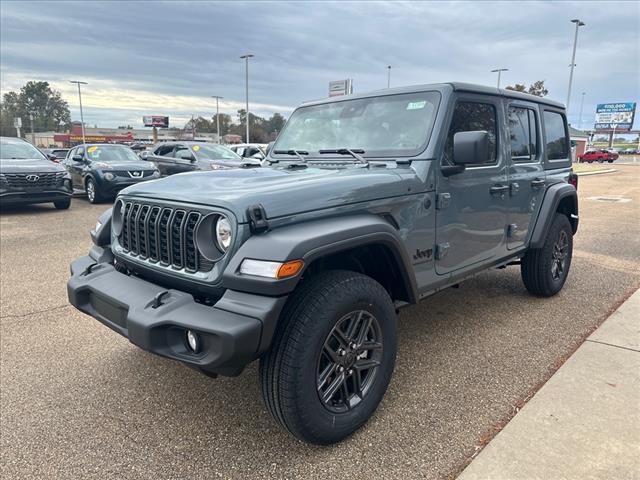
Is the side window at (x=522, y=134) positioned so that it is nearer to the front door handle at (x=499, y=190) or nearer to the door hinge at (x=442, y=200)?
the front door handle at (x=499, y=190)

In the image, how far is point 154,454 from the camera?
2.44 metres

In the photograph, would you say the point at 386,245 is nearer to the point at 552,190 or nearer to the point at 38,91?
the point at 552,190

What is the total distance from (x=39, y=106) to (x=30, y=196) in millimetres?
120544

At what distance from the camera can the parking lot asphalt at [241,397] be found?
2.38m

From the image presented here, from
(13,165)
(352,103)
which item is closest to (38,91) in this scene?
(13,165)

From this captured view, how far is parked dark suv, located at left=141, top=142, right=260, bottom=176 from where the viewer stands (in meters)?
13.2

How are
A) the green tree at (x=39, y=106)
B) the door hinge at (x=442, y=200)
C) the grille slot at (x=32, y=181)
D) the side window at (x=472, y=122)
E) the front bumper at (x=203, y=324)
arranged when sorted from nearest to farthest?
the front bumper at (x=203, y=324) < the door hinge at (x=442, y=200) < the side window at (x=472, y=122) < the grille slot at (x=32, y=181) < the green tree at (x=39, y=106)

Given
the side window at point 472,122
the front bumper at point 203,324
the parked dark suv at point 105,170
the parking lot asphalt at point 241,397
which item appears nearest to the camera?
the front bumper at point 203,324

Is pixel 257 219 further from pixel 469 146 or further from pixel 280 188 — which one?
pixel 469 146

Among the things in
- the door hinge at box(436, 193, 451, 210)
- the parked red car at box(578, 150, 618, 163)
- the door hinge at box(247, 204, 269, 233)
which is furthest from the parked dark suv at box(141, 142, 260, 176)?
the parked red car at box(578, 150, 618, 163)

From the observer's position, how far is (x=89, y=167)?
39.2ft

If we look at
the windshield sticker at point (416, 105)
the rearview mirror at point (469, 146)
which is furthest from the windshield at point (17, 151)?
the rearview mirror at point (469, 146)

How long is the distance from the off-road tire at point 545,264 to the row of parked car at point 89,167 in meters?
4.56

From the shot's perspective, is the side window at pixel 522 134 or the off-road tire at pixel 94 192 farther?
the off-road tire at pixel 94 192
